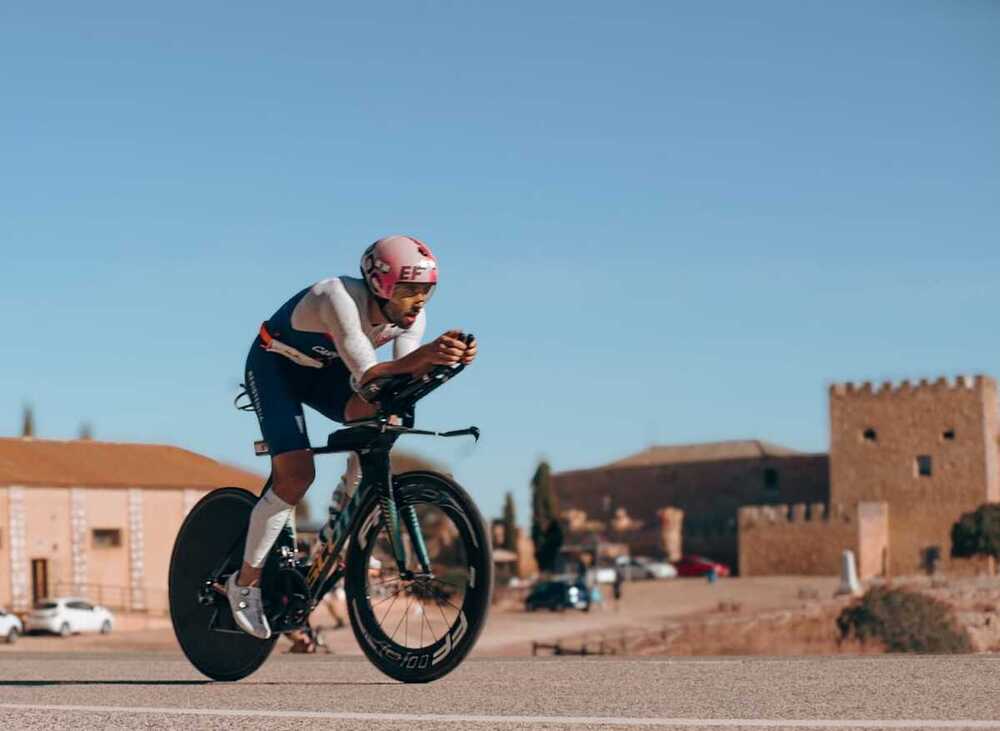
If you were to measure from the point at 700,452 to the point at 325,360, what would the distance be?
4133 inches

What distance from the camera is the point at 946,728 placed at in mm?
4602

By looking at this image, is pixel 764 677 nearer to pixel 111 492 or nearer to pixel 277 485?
pixel 277 485

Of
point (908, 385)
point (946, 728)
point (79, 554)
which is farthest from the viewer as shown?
point (908, 385)

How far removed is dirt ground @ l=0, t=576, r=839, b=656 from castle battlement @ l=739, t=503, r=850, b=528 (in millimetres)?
3066

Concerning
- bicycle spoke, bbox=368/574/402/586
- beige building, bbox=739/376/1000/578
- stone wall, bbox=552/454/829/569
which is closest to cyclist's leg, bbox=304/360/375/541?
bicycle spoke, bbox=368/574/402/586

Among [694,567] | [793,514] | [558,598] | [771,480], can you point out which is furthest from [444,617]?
[771,480]

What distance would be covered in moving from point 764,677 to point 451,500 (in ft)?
4.40

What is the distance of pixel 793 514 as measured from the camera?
8588cm

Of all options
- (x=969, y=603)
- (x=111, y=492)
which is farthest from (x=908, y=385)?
(x=111, y=492)

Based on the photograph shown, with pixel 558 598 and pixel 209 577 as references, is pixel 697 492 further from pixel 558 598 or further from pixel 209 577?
pixel 209 577

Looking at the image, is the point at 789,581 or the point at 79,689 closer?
the point at 79,689

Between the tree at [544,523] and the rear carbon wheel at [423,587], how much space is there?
81718mm

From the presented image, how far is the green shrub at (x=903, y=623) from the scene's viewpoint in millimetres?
45875

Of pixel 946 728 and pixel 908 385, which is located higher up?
pixel 908 385
